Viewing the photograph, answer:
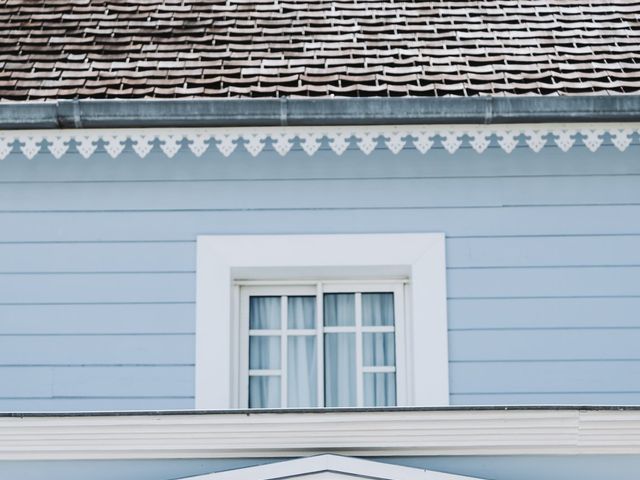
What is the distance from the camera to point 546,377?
748 cm

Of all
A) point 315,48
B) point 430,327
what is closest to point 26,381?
point 430,327

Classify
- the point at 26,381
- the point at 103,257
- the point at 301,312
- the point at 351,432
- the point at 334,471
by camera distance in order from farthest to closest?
the point at 301,312
the point at 103,257
the point at 26,381
the point at 351,432
the point at 334,471

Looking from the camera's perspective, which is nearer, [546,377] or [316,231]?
[546,377]

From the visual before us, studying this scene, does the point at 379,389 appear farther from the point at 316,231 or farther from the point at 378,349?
the point at 316,231

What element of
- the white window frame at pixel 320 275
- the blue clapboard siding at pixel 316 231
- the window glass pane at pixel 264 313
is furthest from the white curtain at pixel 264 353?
the blue clapboard siding at pixel 316 231

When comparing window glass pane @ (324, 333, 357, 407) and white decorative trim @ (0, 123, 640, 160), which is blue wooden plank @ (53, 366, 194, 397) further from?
white decorative trim @ (0, 123, 640, 160)

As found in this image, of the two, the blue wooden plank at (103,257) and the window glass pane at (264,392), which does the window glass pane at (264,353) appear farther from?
the blue wooden plank at (103,257)

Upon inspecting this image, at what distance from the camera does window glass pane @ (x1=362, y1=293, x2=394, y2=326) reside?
783cm

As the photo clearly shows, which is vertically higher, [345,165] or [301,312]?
[345,165]

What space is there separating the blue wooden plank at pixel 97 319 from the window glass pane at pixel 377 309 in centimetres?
104

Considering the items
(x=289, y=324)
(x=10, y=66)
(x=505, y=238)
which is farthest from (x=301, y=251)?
(x=10, y=66)

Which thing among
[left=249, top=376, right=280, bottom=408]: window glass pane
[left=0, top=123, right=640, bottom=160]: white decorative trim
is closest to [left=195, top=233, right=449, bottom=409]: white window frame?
[left=249, top=376, right=280, bottom=408]: window glass pane

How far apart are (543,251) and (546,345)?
22.5 inches

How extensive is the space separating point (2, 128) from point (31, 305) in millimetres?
1054
